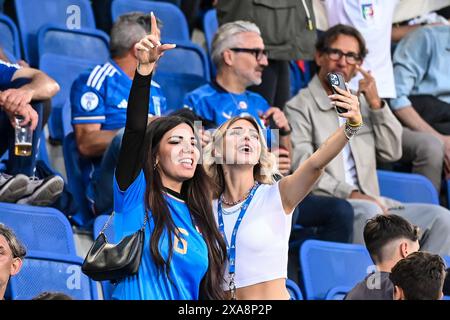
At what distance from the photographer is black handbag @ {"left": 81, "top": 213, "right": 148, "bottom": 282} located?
479 centimetres

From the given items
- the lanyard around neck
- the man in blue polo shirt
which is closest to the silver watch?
the lanyard around neck

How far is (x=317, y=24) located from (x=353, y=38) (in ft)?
2.61

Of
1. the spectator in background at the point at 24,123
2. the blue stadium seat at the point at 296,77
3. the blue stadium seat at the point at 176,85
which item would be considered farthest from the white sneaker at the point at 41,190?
the blue stadium seat at the point at 296,77

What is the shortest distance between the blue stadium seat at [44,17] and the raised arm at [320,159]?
117 inches

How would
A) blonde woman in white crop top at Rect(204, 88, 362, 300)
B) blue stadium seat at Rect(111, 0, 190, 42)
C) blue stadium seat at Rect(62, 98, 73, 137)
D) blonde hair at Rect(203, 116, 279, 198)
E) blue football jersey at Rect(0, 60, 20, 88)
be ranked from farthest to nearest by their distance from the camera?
blue stadium seat at Rect(111, 0, 190, 42) < blue stadium seat at Rect(62, 98, 73, 137) < blue football jersey at Rect(0, 60, 20, 88) < blonde hair at Rect(203, 116, 279, 198) < blonde woman in white crop top at Rect(204, 88, 362, 300)

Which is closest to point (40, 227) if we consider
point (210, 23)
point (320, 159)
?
point (320, 159)

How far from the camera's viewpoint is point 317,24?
832 cm

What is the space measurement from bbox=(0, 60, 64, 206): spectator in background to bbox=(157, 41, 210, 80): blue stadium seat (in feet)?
6.03

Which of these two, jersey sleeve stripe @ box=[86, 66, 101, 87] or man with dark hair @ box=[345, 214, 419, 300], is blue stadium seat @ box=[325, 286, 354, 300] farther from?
jersey sleeve stripe @ box=[86, 66, 101, 87]

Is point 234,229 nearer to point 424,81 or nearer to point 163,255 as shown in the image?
point 163,255

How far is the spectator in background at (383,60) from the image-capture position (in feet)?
26.3

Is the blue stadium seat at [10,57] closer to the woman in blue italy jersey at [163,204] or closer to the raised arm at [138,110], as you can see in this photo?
the woman in blue italy jersey at [163,204]

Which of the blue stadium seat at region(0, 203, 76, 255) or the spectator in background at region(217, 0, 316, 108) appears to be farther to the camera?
the spectator in background at region(217, 0, 316, 108)
